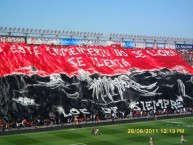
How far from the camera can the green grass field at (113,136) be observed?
40.3 meters

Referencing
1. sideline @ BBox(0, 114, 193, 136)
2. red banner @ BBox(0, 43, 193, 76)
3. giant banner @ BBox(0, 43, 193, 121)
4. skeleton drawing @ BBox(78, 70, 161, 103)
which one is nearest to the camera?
sideline @ BBox(0, 114, 193, 136)

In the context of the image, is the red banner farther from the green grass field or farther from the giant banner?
the green grass field

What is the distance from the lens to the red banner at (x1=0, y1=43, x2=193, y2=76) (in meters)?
59.1

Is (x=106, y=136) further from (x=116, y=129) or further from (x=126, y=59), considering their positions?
(x=126, y=59)

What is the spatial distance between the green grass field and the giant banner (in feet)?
27.1

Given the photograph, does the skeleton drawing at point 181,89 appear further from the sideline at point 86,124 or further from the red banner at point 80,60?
the sideline at point 86,124

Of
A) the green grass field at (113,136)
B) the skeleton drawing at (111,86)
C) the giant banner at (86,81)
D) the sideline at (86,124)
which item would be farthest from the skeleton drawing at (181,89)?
the green grass field at (113,136)

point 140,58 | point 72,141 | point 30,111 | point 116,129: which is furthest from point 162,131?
point 140,58

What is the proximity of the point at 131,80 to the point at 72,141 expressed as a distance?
28937mm

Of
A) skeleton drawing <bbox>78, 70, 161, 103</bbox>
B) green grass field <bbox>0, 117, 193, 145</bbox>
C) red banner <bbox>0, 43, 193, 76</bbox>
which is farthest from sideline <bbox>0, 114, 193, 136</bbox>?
red banner <bbox>0, 43, 193, 76</bbox>

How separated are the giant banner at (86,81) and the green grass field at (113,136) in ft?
27.1

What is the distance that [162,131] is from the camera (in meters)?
46.8

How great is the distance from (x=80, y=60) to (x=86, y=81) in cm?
581

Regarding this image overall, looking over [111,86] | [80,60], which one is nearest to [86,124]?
[111,86]
